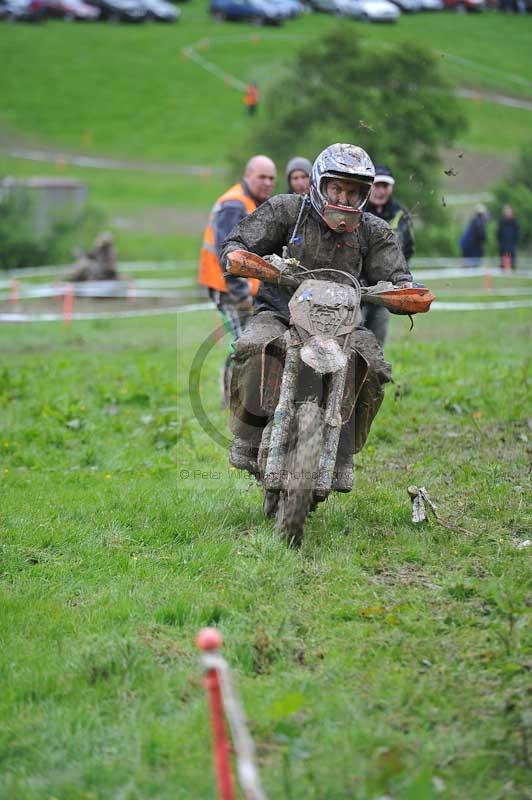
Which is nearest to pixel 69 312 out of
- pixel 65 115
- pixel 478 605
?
pixel 478 605

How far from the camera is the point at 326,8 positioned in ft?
159

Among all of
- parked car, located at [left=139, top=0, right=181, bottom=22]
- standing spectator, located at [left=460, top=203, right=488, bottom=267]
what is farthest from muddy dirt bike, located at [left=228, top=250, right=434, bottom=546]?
parked car, located at [left=139, top=0, right=181, bottom=22]

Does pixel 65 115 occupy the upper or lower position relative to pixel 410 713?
upper

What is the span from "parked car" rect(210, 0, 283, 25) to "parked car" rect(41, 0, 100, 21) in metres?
7.86

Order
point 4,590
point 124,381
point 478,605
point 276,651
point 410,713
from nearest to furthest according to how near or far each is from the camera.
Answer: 1. point 410,713
2. point 276,651
3. point 478,605
4. point 4,590
5. point 124,381

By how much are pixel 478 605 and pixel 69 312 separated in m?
16.3

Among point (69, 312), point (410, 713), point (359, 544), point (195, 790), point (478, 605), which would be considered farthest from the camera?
point (69, 312)

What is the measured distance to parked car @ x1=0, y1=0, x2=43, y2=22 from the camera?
204 feet

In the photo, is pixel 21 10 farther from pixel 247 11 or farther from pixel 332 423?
pixel 332 423

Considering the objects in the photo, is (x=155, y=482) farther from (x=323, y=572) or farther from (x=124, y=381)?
(x=124, y=381)

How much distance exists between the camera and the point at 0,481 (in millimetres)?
8203

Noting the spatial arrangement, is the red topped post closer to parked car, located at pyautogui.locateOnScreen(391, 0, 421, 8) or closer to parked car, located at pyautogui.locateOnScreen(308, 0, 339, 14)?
parked car, located at pyautogui.locateOnScreen(391, 0, 421, 8)

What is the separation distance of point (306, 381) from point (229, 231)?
3.84m

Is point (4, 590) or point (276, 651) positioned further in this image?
point (4, 590)
